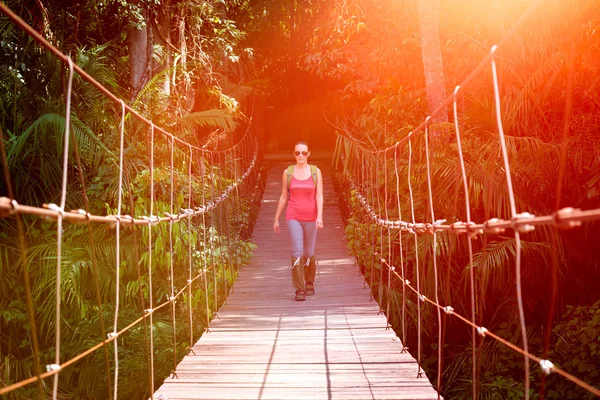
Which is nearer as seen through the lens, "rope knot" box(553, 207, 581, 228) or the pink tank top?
"rope knot" box(553, 207, 581, 228)

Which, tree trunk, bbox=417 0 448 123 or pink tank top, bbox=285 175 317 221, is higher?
tree trunk, bbox=417 0 448 123

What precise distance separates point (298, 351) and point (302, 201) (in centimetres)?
138

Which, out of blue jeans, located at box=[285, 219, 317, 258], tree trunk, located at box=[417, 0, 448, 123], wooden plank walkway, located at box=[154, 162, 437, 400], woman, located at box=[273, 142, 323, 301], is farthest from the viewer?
tree trunk, located at box=[417, 0, 448, 123]

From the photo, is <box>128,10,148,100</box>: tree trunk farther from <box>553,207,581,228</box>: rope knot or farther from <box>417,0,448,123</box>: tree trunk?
<box>553,207,581,228</box>: rope knot

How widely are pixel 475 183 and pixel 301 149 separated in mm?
1396

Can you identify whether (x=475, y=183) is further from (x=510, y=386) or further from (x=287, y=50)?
(x=287, y=50)

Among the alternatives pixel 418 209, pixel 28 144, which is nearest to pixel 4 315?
pixel 28 144

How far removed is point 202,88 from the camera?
8766 mm

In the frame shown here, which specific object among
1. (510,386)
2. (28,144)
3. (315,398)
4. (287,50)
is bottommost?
(510,386)

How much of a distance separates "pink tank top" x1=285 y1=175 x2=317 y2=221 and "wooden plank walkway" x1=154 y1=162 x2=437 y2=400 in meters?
0.64

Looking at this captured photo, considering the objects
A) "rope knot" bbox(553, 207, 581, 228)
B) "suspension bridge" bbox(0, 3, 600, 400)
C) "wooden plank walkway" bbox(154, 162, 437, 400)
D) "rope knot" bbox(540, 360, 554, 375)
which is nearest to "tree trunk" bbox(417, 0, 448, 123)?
"suspension bridge" bbox(0, 3, 600, 400)

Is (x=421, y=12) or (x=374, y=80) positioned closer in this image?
(x=421, y=12)

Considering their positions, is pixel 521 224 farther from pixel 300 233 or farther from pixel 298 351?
pixel 300 233

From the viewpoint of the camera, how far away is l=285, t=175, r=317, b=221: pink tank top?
5004 millimetres
